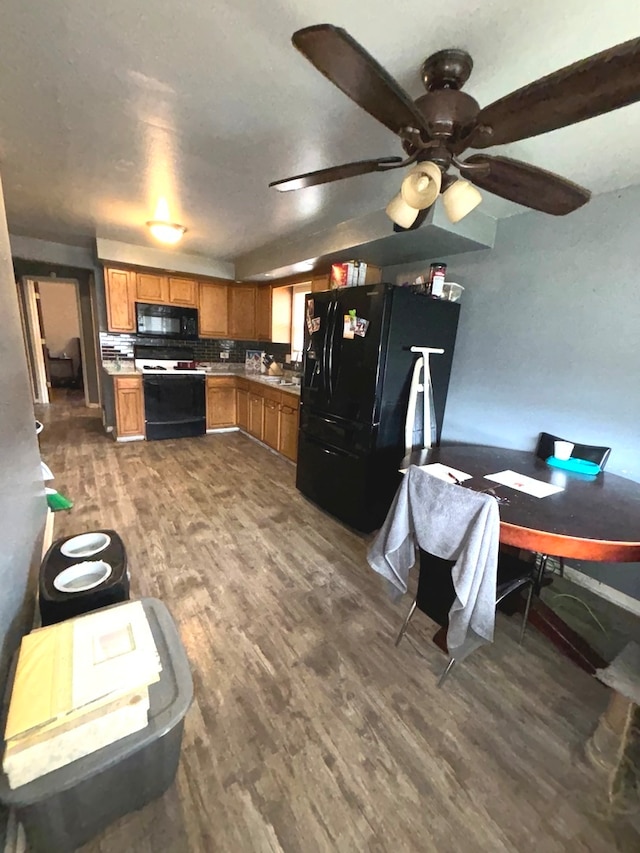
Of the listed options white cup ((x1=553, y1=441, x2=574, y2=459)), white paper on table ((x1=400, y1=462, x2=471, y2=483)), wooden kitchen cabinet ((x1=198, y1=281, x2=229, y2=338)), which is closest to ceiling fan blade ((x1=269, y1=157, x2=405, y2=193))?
white paper on table ((x1=400, y1=462, x2=471, y2=483))

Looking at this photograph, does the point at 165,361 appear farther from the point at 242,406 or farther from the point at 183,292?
the point at 242,406

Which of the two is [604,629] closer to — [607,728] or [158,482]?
[607,728]

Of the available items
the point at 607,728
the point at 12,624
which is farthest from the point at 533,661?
→ the point at 12,624

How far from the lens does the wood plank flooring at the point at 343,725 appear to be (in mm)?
1094

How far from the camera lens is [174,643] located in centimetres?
111

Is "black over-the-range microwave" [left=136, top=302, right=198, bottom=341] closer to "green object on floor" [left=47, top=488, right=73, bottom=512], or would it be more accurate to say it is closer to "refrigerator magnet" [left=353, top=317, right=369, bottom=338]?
"green object on floor" [left=47, top=488, right=73, bottom=512]

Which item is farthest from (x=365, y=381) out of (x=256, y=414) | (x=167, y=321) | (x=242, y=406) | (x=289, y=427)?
(x=167, y=321)

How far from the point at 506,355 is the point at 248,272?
3306mm

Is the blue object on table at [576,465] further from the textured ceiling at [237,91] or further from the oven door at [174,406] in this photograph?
the oven door at [174,406]

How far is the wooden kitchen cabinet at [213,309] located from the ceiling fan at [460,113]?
12.7 ft

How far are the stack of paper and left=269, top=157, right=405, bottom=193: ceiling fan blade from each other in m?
1.70

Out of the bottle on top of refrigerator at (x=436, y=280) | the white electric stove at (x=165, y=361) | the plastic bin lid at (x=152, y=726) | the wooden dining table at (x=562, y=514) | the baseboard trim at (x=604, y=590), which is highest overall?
the bottle on top of refrigerator at (x=436, y=280)

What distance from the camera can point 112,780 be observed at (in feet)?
3.10

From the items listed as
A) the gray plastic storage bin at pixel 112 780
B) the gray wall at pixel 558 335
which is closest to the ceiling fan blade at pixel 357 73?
the gray plastic storage bin at pixel 112 780
